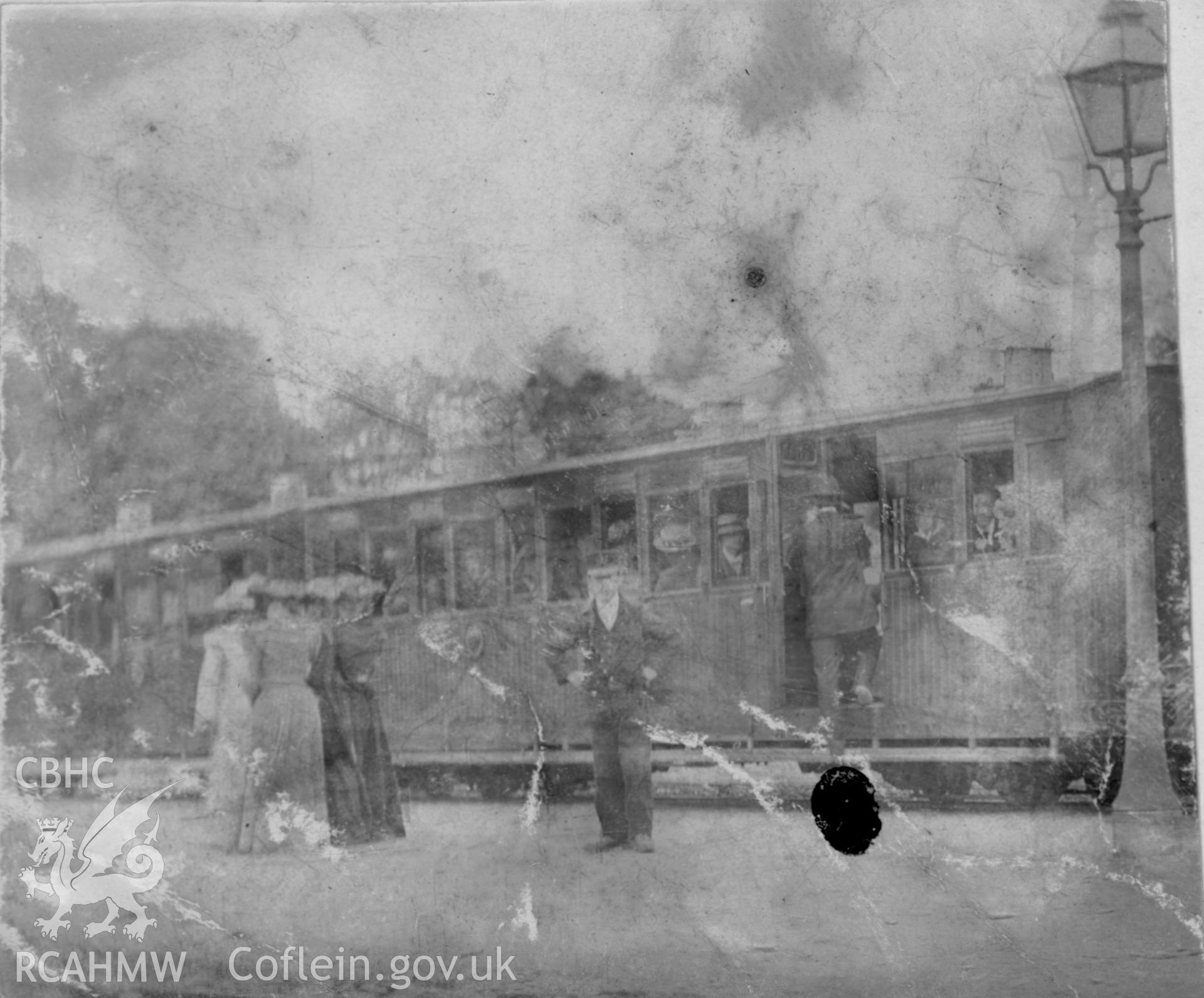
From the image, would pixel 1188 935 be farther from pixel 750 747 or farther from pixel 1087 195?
pixel 1087 195

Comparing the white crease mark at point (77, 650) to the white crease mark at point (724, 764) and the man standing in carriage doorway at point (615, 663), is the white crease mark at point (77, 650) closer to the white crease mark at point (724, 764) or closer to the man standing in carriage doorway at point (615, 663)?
the man standing in carriage doorway at point (615, 663)

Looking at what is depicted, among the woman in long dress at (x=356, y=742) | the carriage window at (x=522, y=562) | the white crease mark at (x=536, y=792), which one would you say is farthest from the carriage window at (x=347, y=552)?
the white crease mark at (x=536, y=792)

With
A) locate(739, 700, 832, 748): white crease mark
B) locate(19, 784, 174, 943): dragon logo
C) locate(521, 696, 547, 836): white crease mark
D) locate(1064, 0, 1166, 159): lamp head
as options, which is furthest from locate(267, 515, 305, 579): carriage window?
locate(1064, 0, 1166, 159): lamp head

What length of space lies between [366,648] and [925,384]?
177 centimetres

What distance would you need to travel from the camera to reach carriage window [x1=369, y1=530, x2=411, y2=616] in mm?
3488

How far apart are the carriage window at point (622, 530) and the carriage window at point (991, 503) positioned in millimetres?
941

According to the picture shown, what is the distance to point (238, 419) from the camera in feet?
11.6

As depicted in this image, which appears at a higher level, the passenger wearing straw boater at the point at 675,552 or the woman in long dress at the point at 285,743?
the passenger wearing straw boater at the point at 675,552

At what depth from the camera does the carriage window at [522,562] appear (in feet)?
11.4

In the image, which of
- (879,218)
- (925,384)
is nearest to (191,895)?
(925,384)

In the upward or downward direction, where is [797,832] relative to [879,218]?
downward

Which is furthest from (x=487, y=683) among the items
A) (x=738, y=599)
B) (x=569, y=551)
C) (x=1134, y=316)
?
(x=1134, y=316)

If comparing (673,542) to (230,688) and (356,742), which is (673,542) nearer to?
(356,742)

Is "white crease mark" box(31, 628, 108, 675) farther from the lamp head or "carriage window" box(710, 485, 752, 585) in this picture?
the lamp head
